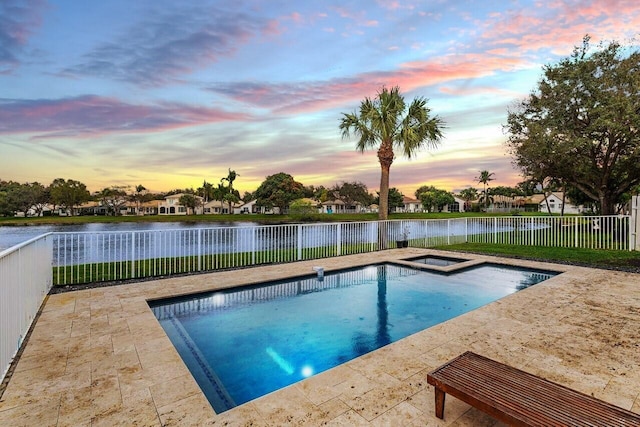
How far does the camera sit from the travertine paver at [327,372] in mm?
2133

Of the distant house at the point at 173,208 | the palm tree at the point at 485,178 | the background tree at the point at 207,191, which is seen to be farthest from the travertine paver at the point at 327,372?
the background tree at the point at 207,191

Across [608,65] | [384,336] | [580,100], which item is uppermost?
[608,65]

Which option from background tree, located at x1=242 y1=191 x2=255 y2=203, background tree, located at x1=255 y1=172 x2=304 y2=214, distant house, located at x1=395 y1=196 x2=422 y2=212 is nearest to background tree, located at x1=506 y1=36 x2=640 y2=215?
background tree, located at x1=255 y1=172 x2=304 y2=214

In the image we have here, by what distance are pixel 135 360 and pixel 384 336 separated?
108 inches

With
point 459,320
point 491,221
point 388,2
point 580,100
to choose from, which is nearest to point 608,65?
point 580,100

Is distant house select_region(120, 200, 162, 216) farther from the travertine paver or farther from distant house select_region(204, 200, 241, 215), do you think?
the travertine paver

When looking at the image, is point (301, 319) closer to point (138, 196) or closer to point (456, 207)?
point (138, 196)

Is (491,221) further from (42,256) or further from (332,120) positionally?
Result: (42,256)

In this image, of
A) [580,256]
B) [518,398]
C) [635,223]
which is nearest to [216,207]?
[580,256]

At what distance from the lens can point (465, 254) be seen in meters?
9.43

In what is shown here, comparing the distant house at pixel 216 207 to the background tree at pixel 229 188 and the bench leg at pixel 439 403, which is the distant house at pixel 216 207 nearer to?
the background tree at pixel 229 188

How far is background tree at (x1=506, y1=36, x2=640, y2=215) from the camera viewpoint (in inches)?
550

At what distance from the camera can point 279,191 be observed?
4959 centimetres

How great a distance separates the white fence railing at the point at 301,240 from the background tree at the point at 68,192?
47.8 metres
